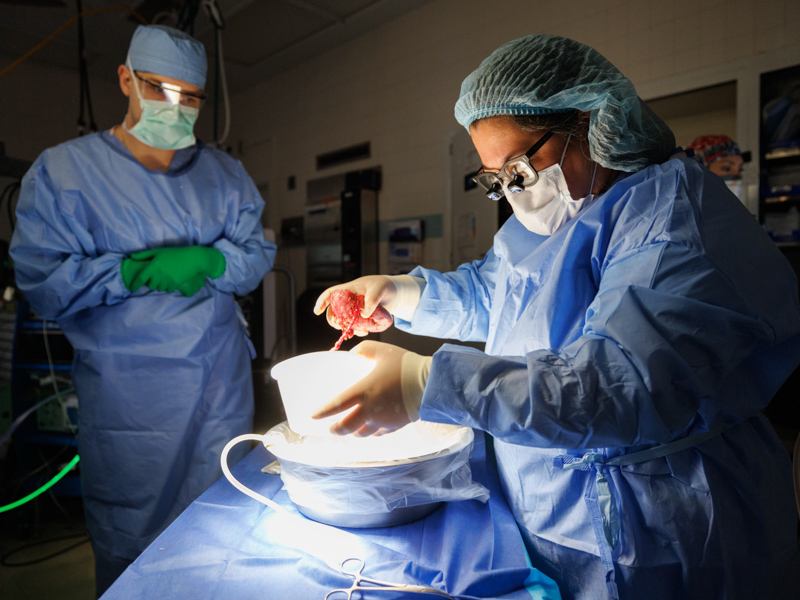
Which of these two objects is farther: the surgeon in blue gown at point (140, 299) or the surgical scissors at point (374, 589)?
the surgeon in blue gown at point (140, 299)

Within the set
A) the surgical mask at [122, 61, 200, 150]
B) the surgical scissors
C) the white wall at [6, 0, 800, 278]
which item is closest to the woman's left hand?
the surgical scissors

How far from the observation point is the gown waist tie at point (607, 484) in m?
0.67

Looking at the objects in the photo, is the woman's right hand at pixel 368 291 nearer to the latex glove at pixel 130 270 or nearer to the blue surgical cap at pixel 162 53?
the latex glove at pixel 130 270

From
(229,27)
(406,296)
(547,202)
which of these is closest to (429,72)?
(229,27)

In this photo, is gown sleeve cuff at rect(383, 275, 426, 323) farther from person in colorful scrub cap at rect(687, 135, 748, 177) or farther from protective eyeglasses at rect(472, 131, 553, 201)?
person in colorful scrub cap at rect(687, 135, 748, 177)

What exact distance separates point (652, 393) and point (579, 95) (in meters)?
0.49

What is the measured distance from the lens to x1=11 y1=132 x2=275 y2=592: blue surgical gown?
146 centimetres

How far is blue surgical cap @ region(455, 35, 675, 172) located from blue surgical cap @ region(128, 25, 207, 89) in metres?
1.25

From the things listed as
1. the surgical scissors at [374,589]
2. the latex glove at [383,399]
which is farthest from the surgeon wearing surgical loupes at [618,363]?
the surgical scissors at [374,589]

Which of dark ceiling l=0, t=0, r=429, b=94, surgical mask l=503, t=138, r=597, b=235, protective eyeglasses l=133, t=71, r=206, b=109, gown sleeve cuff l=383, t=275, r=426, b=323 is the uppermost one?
dark ceiling l=0, t=0, r=429, b=94

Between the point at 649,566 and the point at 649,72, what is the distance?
2837 mm

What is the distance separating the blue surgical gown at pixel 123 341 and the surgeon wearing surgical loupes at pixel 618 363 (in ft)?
3.28

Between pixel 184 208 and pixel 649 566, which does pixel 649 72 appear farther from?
pixel 649 566

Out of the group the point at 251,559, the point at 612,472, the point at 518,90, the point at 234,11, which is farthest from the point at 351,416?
the point at 234,11
